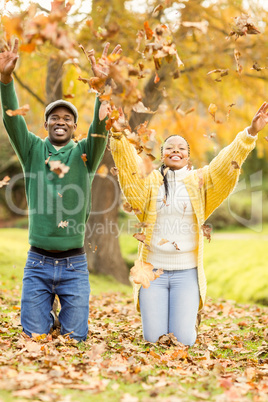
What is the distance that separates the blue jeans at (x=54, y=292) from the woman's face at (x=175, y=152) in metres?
1.11

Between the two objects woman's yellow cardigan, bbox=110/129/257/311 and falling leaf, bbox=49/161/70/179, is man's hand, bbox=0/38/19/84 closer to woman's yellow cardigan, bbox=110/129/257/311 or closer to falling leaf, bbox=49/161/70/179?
falling leaf, bbox=49/161/70/179

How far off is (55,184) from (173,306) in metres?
1.44

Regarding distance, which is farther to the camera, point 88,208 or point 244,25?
point 88,208

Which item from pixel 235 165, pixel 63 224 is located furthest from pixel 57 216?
pixel 235 165

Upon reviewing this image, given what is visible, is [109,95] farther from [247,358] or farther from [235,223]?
[235,223]

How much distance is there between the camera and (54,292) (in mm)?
3586

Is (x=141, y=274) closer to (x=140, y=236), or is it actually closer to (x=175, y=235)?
(x=140, y=236)

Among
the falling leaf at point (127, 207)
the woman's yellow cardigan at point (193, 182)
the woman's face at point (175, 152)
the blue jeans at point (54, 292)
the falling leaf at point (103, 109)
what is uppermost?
the falling leaf at point (103, 109)

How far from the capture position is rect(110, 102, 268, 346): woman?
370cm

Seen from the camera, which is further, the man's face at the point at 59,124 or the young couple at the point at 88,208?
the man's face at the point at 59,124

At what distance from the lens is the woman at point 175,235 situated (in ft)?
12.1

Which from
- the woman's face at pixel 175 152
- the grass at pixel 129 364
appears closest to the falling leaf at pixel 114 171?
the woman's face at pixel 175 152

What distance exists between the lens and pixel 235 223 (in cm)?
1886

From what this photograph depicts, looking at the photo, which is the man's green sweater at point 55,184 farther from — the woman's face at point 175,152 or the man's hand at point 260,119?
the man's hand at point 260,119
